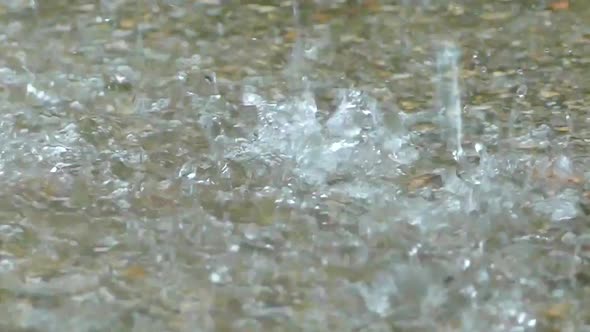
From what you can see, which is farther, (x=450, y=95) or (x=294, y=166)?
(x=450, y=95)

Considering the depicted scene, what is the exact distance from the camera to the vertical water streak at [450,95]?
3.31 metres

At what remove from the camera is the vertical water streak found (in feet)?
10.9

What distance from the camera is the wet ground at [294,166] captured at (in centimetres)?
258

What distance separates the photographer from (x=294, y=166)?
3.19 m

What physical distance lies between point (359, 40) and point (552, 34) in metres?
0.71

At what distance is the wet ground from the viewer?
101 inches

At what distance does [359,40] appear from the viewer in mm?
4062

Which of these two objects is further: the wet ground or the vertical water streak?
the vertical water streak

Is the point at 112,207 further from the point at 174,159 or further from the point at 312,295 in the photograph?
the point at 312,295

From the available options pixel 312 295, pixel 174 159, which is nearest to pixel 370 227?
pixel 312 295

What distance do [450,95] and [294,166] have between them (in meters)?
0.69

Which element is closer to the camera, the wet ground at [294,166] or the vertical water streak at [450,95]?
the wet ground at [294,166]

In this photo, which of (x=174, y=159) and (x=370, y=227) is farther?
(x=174, y=159)

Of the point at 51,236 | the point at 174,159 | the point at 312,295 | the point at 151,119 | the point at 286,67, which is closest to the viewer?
the point at 312,295
